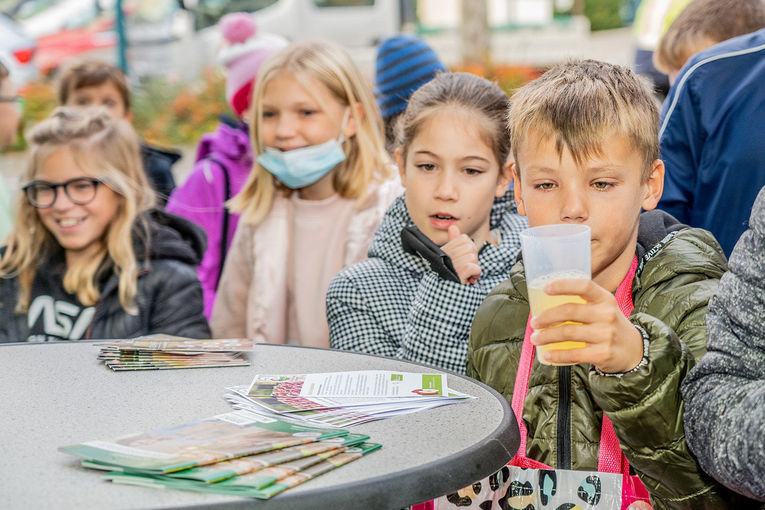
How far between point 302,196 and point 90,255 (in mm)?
913

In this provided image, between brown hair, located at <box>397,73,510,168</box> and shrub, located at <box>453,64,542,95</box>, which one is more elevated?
brown hair, located at <box>397,73,510,168</box>

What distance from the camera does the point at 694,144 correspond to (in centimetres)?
318

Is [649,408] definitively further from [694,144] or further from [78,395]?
[694,144]

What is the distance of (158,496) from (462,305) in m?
1.57

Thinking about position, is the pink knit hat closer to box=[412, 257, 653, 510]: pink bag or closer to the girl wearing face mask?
the girl wearing face mask

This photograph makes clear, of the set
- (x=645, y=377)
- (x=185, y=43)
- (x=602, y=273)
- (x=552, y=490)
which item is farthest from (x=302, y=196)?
(x=185, y=43)

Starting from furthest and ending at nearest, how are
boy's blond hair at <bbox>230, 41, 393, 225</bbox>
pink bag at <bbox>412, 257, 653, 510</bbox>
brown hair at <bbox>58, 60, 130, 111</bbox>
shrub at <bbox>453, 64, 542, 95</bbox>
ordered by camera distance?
shrub at <bbox>453, 64, 542, 95</bbox> < brown hair at <bbox>58, 60, 130, 111</bbox> < boy's blond hair at <bbox>230, 41, 393, 225</bbox> < pink bag at <bbox>412, 257, 653, 510</bbox>

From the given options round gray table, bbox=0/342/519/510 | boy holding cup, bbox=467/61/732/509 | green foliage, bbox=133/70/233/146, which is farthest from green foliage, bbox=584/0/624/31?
round gray table, bbox=0/342/519/510

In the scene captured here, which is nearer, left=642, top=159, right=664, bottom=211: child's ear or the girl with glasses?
left=642, top=159, right=664, bottom=211: child's ear

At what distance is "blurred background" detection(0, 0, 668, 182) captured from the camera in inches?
507

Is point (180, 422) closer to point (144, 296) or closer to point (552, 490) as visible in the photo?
point (552, 490)

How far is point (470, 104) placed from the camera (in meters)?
3.26

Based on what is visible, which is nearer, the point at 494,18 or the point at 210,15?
the point at 210,15

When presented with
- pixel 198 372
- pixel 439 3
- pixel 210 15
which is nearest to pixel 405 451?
pixel 198 372
